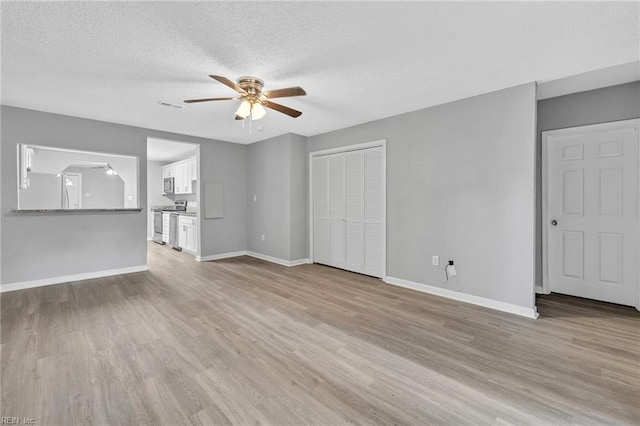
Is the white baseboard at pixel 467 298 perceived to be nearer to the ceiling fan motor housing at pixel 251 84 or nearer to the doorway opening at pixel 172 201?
the ceiling fan motor housing at pixel 251 84

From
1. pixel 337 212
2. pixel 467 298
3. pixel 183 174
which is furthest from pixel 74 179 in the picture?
pixel 467 298

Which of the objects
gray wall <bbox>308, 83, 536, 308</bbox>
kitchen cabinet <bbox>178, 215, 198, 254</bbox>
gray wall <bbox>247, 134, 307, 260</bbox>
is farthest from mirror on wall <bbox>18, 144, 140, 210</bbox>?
gray wall <bbox>308, 83, 536, 308</bbox>

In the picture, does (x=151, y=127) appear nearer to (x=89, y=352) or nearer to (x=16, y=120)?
(x=16, y=120)

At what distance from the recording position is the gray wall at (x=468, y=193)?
114 inches

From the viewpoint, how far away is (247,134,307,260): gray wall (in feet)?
16.8

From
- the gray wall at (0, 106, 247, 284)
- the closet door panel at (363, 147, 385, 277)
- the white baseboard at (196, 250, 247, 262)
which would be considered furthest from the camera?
the white baseboard at (196, 250, 247, 262)

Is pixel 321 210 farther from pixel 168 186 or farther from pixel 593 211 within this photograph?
pixel 168 186

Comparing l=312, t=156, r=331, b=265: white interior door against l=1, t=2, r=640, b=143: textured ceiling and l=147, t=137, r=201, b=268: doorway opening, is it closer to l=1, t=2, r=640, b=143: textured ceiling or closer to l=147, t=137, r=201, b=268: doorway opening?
l=1, t=2, r=640, b=143: textured ceiling

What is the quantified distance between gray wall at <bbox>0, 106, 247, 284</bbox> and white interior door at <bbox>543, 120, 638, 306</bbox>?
19.1ft

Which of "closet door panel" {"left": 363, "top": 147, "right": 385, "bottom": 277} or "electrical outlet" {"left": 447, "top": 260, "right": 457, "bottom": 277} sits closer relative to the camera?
"electrical outlet" {"left": 447, "top": 260, "right": 457, "bottom": 277}

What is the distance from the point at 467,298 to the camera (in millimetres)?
3271

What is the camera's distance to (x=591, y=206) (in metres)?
3.30

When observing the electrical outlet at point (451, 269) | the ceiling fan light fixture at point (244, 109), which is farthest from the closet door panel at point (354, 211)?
the ceiling fan light fixture at point (244, 109)

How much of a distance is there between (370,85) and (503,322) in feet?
9.09
